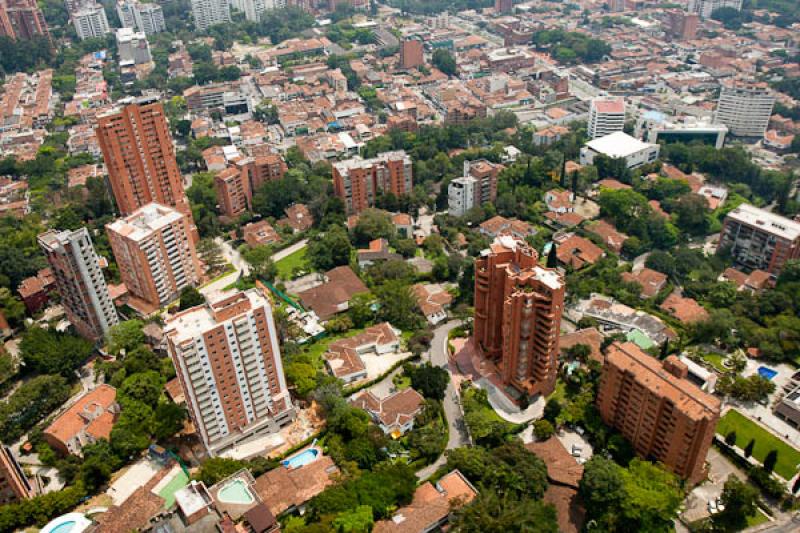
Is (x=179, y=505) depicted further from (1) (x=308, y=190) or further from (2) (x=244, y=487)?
(1) (x=308, y=190)

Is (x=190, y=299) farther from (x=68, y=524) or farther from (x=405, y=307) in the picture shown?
(x=68, y=524)

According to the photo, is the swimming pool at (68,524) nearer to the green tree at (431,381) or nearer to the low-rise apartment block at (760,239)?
the green tree at (431,381)

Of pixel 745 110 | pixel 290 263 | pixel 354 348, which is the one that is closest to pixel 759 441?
pixel 354 348

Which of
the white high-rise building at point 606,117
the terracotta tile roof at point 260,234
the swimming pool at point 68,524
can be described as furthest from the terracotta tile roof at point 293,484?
the white high-rise building at point 606,117

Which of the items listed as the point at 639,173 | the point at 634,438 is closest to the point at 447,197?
the point at 639,173

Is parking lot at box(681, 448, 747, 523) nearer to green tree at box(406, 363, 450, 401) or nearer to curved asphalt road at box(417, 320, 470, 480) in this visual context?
curved asphalt road at box(417, 320, 470, 480)

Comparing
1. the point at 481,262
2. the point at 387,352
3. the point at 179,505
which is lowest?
the point at 387,352
